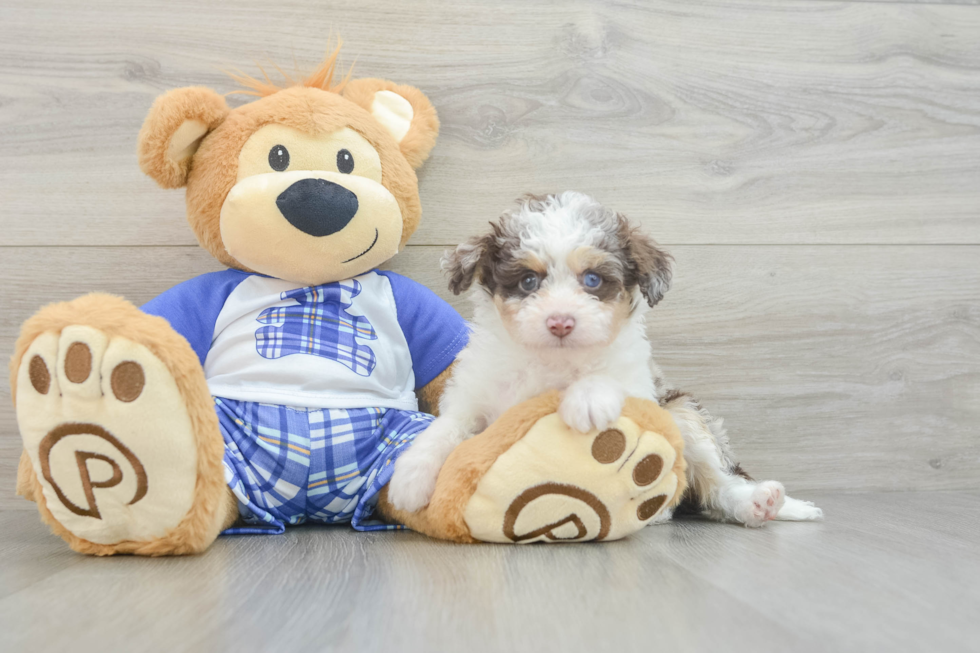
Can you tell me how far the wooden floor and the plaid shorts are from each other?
1.85ft

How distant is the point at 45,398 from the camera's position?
1.09 meters

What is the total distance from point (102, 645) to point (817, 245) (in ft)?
6.36

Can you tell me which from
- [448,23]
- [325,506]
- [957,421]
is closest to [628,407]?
[325,506]

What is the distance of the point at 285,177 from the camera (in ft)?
4.86

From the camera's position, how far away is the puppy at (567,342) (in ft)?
4.08

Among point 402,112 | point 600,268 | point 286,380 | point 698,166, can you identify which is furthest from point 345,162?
point 698,166

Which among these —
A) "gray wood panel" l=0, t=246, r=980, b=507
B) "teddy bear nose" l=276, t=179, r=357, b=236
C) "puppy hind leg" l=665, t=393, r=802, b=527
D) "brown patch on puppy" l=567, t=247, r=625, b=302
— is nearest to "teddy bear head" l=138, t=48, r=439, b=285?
"teddy bear nose" l=276, t=179, r=357, b=236

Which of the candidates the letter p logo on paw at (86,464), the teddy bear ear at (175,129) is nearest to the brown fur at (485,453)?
the letter p logo on paw at (86,464)

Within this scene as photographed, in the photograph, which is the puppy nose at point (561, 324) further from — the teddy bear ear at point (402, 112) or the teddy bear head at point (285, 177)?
the teddy bear ear at point (402, 112)

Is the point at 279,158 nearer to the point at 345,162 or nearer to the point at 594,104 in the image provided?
the point at 345,162

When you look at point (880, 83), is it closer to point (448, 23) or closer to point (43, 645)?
point (448, 23)

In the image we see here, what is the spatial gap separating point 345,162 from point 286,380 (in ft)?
1.65

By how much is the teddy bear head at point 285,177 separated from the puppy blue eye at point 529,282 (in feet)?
1.38

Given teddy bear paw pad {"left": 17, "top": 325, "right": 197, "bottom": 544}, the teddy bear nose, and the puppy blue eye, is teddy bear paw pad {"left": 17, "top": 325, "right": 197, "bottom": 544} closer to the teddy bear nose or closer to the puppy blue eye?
the teddy bear nose
